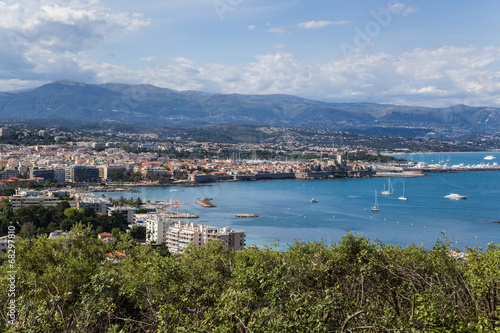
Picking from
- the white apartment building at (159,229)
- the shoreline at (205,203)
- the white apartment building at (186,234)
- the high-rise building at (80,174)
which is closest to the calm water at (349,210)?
the shoreline at (205,203)

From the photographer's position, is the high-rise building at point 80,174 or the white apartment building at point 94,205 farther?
the high-rise building at point 80,174

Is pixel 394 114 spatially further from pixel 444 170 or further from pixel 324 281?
pixel 324 281

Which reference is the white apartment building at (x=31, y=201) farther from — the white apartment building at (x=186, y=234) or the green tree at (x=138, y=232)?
the white apartment building at (x=186, y=234)

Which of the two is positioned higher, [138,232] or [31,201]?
[31,201]

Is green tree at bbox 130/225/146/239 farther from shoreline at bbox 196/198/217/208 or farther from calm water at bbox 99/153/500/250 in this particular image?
shoreline at bbox 196/198/217/208

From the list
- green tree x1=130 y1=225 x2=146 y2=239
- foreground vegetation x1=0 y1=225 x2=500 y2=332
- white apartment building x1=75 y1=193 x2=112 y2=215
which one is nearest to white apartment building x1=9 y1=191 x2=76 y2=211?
white apartment building x1=75 y1=193 x2=112 y2=215

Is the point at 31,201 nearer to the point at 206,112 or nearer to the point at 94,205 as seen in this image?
the point at 94,205

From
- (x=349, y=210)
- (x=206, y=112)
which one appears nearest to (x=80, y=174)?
(x=349, y=210)
